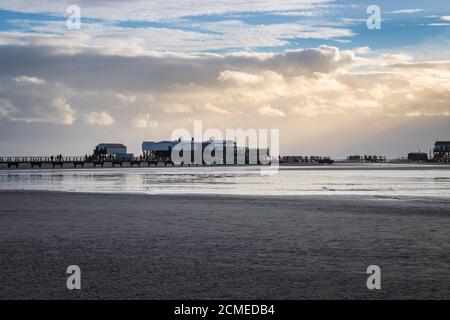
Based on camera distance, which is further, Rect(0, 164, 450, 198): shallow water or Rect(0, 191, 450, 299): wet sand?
Rect(0, 164, 450, 198): shallow water

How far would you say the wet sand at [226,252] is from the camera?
9086mm

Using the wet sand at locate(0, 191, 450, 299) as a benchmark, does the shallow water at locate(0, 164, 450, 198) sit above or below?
above

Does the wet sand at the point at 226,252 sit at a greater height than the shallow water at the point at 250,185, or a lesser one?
lesser

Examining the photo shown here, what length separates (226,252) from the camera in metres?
12.5

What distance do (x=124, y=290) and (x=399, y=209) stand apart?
53.7 feet

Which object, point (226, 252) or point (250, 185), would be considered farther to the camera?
point (250, 185)

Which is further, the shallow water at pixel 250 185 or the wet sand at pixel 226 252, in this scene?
the shallow water at pixel 250 185

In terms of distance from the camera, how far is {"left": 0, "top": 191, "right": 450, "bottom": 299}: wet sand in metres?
9.09

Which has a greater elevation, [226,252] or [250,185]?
[250,185]

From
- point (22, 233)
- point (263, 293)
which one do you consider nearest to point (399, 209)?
point (22, 233)
